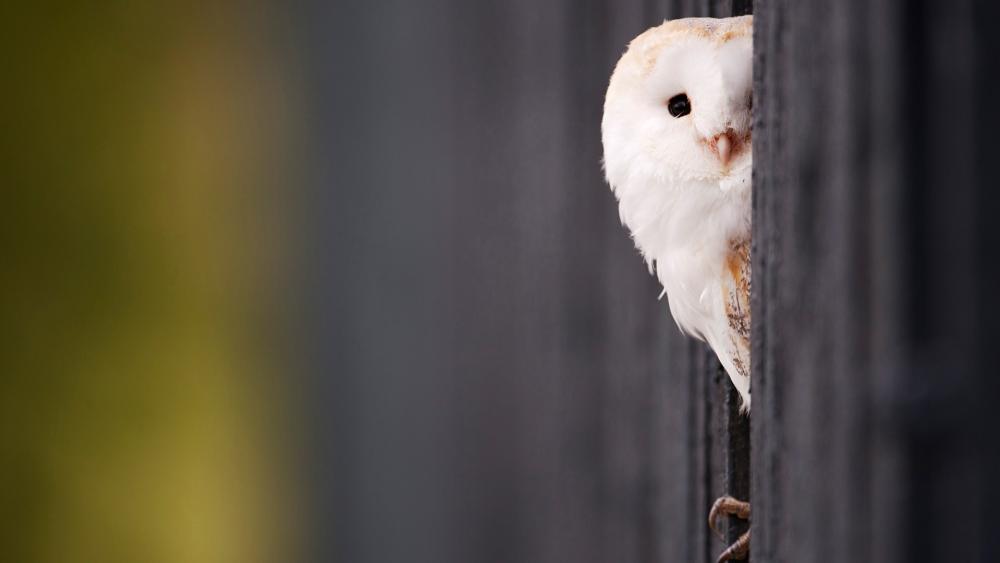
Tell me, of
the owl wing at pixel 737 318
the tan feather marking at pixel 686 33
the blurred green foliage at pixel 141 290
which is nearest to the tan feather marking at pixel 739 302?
the owl wing at pixel 737 318

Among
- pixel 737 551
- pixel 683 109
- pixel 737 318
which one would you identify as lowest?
pixel 737 551

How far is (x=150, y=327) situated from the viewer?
157cm

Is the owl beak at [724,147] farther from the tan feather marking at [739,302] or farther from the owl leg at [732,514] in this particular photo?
the owl leg at [732,514]

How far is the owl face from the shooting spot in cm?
45

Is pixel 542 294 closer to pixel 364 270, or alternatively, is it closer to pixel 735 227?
pixel 735 227

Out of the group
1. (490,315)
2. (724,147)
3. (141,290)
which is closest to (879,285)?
(724,147)

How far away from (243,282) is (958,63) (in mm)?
1365

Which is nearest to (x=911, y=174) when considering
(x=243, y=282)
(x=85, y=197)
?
(x=243, y=282)

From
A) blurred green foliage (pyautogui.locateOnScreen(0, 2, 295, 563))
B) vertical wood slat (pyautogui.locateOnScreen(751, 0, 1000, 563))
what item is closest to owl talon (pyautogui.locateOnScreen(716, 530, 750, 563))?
vertical wood slat (pyautogui.locateOnScreen(751, 0, 1000, 563))

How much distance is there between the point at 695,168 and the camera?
1.59ft

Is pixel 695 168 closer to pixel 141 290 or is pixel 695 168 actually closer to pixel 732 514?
pixel 732 514

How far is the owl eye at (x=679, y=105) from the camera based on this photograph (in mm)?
503

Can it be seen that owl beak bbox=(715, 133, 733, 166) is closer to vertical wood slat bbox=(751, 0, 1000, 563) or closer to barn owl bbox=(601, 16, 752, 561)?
barn owl bbox=(601, 16, 752, 561)

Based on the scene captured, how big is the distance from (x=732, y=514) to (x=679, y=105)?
Answer: 0.76 ft
